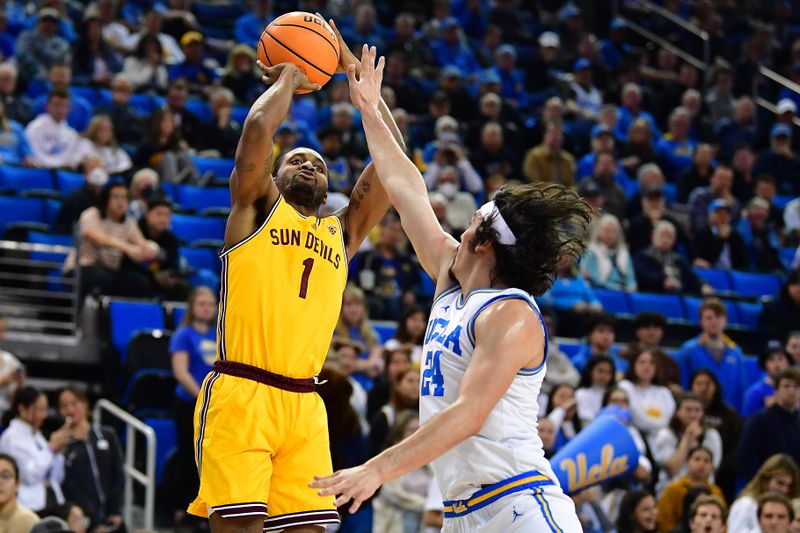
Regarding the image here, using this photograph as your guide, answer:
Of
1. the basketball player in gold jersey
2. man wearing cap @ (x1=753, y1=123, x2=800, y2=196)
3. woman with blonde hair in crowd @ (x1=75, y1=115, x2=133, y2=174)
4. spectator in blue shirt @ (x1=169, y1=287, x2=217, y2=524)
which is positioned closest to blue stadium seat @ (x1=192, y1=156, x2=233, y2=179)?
woman with blonde hair in crowd @ (x1=75, y1=115, x2=133, y2=174)

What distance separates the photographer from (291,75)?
5.99 meters

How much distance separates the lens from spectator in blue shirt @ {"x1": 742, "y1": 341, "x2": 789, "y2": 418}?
12.6 m

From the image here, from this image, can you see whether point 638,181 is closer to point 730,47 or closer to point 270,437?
point 730,47

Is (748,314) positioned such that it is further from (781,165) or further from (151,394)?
(151,394)

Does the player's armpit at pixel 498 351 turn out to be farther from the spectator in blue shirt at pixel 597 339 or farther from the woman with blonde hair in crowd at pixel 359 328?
the spectator in blue shirt at pixel 597 339

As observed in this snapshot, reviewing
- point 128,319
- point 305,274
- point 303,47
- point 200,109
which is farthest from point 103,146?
point 305,274

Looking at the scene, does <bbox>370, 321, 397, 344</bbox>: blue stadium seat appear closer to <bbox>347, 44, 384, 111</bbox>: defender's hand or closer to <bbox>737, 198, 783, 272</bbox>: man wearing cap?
<bbox>737, 198, 783, 272</bbox>: man wearing cap

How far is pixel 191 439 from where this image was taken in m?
10.2

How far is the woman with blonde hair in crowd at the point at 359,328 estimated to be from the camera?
11602mm

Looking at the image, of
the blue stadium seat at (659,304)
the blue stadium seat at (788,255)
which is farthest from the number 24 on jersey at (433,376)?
the blue stadium seat at (788,255)

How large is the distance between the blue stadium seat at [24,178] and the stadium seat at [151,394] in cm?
287

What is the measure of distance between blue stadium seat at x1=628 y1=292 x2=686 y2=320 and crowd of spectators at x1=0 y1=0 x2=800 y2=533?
197mm

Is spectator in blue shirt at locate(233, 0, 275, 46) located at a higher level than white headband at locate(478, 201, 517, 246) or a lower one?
higher

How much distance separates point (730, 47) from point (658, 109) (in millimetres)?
2754
